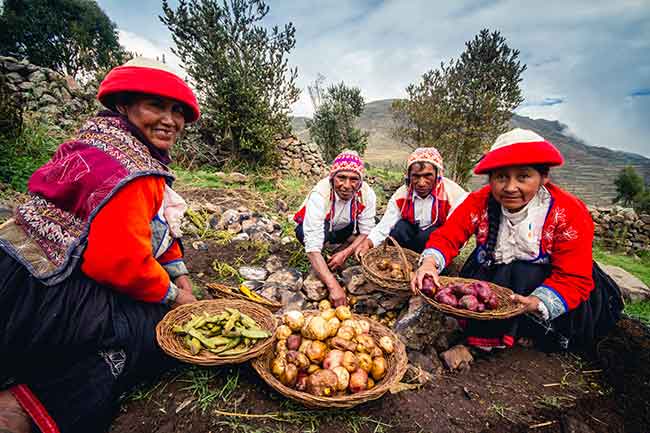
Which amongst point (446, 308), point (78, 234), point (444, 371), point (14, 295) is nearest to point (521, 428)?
point (444, 371)

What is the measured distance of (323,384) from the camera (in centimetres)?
158

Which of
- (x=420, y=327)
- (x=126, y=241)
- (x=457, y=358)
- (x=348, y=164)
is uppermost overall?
(x=348, y=164)

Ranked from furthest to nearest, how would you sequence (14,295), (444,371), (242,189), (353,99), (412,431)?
1. (353,99)
2. (242,189)
3. (444,371)
4. (412,431)
5. (14,295)

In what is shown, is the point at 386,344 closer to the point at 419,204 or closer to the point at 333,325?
the point at 333,325

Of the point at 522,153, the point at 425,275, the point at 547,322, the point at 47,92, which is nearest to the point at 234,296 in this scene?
the point at 425,275

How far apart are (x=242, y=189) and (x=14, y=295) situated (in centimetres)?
561

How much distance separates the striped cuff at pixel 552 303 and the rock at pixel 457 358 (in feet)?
2.12

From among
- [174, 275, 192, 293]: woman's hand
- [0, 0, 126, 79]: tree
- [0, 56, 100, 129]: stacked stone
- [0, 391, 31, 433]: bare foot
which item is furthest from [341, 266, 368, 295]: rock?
[0, 0, 126, 79]: tree

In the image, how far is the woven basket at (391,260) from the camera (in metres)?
2.67

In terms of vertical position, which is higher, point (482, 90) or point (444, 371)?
point (482, 90)

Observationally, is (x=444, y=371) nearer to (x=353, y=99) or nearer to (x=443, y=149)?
(x=443, y=149)

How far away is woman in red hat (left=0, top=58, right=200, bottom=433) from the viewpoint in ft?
4.37

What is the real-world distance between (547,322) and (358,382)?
1.59 meters

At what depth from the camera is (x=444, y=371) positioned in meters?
2.26
